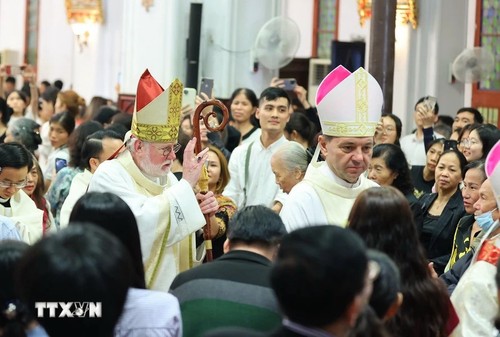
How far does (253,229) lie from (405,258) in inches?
20.9

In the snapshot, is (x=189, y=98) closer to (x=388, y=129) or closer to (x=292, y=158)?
(x=388, y=129)

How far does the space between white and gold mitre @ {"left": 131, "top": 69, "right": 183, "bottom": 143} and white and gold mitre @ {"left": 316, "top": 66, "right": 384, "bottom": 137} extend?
71 cm

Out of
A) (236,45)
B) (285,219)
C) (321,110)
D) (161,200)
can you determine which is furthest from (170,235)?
(236,45)

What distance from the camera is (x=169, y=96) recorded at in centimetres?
582

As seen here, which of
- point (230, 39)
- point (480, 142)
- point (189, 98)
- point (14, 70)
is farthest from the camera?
point (14, 70)

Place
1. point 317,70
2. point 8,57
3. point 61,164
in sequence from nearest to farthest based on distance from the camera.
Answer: point 61,164 → point 317,70 → point 8,57

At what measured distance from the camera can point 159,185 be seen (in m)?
5.70

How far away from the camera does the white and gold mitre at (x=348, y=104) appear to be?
5566mm

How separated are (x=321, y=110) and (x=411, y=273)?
1.79 meters

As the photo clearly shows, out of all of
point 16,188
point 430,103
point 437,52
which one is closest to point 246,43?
point 437,52

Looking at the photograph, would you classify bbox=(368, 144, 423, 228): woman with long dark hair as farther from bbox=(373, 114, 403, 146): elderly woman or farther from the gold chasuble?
bbox=(373, 114, 403, 146): elderly woman

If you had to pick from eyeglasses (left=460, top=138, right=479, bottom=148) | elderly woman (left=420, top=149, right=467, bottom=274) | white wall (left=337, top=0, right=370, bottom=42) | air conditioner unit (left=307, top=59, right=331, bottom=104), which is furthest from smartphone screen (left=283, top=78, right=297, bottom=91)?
white wall (left=337, top=0, right=370, bottom=42)

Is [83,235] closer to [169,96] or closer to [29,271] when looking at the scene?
[29,271]

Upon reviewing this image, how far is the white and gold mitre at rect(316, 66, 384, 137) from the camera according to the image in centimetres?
557
